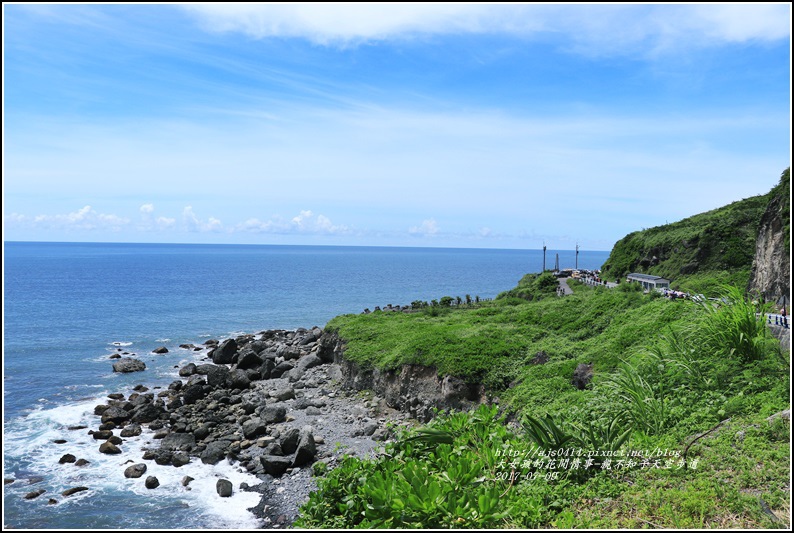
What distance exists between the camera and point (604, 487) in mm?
6570

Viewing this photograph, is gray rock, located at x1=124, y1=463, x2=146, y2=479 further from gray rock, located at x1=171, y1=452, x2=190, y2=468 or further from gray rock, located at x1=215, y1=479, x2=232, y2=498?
gray rock, located at x1=215, y1=479, x2=232, y2=498

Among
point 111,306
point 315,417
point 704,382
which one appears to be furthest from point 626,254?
point 111,306

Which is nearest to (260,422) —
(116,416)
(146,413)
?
(146,413)

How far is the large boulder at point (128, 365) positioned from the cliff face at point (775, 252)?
37.6 m

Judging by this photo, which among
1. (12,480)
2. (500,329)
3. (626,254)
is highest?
(626,254)

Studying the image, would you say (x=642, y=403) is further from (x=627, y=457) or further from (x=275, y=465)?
(x=275, y=465)

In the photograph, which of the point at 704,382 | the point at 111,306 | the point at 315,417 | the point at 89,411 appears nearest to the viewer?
the point at 704,382

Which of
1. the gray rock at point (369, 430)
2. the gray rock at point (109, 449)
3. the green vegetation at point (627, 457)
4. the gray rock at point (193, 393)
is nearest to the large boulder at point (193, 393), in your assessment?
the gray rock at point (193, 393)

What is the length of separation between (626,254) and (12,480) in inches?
2200

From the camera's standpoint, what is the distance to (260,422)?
2309cm

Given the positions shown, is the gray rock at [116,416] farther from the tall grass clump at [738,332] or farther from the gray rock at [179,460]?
the tall grass clump at [738,332]

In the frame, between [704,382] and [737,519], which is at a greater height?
[704,382]

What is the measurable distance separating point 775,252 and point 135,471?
102ft

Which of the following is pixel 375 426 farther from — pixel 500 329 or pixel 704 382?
pixel 704 382
